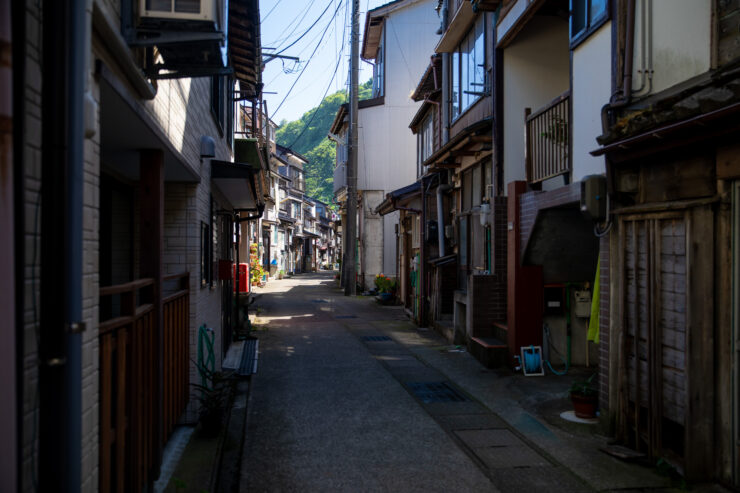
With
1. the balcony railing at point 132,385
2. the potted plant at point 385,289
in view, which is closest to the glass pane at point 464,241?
the potted plant at point 385,289

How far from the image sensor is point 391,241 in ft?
89.2

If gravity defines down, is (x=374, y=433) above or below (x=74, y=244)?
below

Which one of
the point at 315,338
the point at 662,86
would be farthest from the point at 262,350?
the point at 662,86

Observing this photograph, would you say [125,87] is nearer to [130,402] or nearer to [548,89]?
[130,402]

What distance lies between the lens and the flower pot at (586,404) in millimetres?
6984

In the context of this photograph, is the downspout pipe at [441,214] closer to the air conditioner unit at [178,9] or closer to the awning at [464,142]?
the awning at [464,142]

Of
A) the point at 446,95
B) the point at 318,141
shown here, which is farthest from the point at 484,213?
the point at 318,141

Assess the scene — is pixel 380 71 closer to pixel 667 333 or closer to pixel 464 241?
pixel 464 241

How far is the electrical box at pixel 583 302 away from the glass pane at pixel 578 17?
4464 millimetres

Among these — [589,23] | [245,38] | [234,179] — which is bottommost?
[234,179]

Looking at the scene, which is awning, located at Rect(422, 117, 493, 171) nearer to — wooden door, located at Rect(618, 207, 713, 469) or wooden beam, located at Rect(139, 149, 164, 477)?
wooden door, located at Rect(618, 207, 713, 469)

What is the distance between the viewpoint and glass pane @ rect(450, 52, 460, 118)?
14.5m

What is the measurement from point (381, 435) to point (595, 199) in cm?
362

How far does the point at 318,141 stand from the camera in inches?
2827
